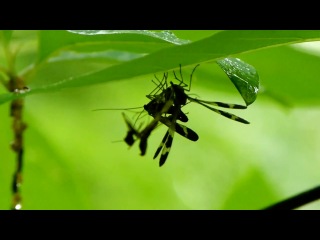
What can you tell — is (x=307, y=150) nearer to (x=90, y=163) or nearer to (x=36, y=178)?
(x=90, y=163)

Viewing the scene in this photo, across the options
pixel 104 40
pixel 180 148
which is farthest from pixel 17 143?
pixel 180 148

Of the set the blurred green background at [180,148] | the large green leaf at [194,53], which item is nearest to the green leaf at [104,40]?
the large green leaf at [194,53]

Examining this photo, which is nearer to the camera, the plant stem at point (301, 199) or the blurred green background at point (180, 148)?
the plant stem at point (301, 199)

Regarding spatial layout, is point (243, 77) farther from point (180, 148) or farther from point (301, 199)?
point (180, 148)

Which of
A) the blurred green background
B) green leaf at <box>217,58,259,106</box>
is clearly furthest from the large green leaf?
the blurred green background

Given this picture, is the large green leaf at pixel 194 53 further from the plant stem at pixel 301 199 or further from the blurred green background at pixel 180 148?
the blurred green background at pixel 180 148

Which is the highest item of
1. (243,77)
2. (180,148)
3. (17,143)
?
(243,77)
